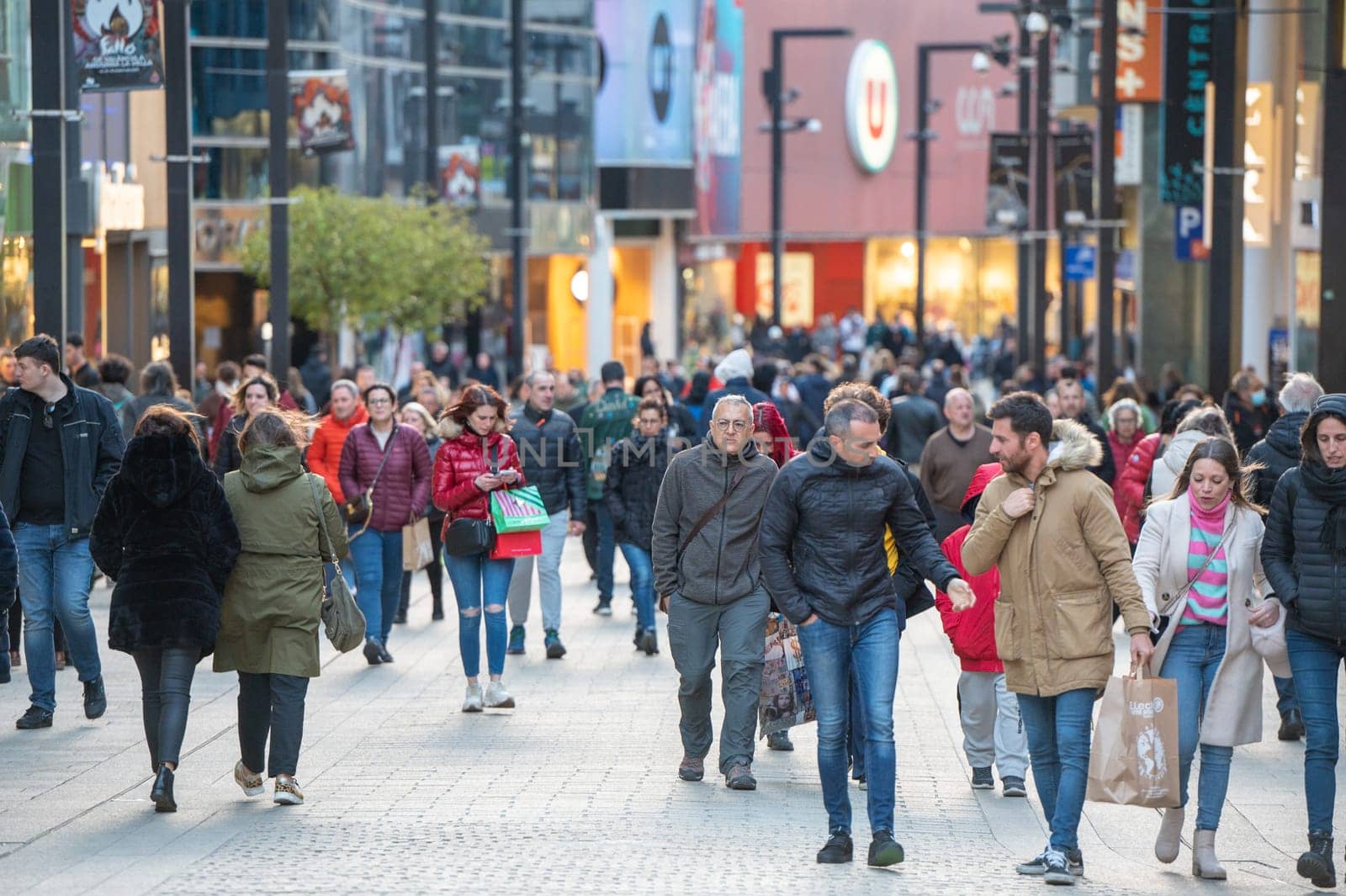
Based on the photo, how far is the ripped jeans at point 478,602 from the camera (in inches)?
490

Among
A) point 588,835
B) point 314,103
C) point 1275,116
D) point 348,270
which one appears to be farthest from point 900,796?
point 348,270

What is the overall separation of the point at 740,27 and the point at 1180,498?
58.3m

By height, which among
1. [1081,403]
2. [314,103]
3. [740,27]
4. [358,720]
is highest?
[740,27]

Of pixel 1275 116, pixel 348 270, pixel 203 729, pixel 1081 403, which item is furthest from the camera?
pixel 348 270

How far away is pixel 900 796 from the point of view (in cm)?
995

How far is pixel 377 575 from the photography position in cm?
1446

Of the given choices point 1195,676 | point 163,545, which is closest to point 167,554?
point 163,545

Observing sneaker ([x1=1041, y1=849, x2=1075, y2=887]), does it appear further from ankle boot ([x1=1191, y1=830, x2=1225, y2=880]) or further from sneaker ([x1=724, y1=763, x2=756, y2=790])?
sneaker ([x1=724, y1=763, x2=756, y2=790])

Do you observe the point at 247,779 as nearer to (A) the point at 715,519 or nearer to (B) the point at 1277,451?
(A) the point at 715,519

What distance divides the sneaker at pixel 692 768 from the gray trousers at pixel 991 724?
4.02 ft

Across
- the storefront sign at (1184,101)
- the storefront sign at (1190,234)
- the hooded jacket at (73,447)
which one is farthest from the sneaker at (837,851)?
the storefront sign at (1190,234)

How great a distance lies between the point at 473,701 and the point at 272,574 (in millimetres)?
3029

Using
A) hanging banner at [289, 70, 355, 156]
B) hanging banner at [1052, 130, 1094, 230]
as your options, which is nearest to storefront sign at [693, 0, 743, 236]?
hanging banner at [1052, 130, 1094, 230]

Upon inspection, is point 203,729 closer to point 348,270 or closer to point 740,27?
point 348,270
